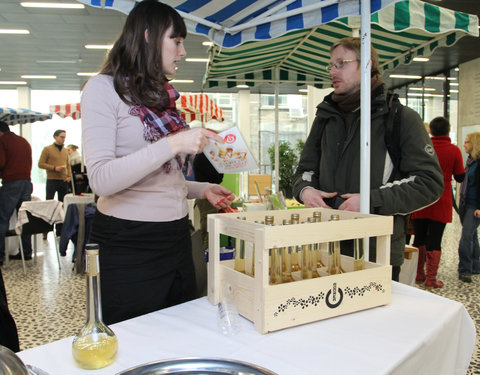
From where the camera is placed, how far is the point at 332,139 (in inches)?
68.6

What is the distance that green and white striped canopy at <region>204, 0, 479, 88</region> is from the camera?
6.98ft

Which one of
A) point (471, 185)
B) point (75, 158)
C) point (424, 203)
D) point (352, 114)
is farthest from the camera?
point (75, 158)

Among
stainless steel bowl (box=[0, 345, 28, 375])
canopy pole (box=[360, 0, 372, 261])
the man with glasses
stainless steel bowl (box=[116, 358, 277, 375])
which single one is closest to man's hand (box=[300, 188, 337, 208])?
the man with glasses

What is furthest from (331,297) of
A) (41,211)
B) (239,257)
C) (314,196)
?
(41,211)

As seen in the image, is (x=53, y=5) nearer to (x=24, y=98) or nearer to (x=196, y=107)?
(x=196, y=107)

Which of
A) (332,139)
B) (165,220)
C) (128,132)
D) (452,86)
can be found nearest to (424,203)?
(332,139)

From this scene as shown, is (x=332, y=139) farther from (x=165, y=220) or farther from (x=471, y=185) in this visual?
(x=471, y=185)

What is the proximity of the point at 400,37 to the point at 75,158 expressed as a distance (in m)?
6.08

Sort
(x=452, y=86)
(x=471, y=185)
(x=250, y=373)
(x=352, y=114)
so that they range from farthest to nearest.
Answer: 1. (x=452, y=86)
2. (x=471, y=185)
3. (x=352, y=114)
4. (x=250, y=373)

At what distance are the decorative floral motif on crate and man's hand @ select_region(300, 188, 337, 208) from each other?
515 millimetres

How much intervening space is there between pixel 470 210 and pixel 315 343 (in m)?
3.85

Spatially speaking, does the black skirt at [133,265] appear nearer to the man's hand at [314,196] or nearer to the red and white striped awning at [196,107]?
the man's hand at [314,196]

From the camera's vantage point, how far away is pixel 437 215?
3789 millimetres

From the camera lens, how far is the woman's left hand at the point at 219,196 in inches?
55.0
